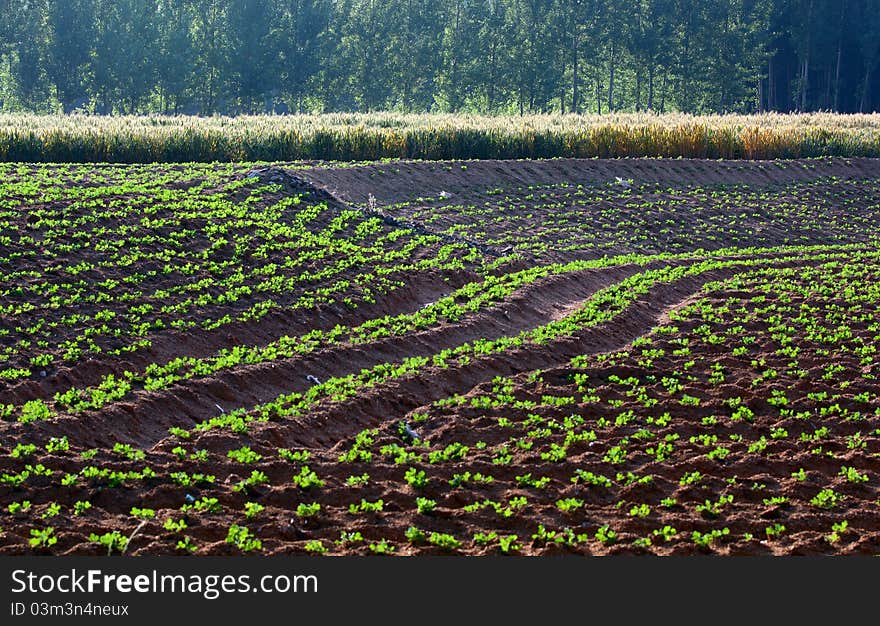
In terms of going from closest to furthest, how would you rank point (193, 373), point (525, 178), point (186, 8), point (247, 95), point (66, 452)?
1. point (66, 452)
2. point (193, 373)
3. point (525, 178)
4. point (247, 95)
5. point (186, 8)

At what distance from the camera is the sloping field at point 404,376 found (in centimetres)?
914

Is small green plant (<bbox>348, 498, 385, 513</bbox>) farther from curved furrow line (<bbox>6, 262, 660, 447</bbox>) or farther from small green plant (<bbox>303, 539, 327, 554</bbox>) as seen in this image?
curved furrow line (<bbox>6, 262, 660, 447</bbox>)

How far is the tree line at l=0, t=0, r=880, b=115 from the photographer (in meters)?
69.0

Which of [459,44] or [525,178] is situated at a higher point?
[459,44]

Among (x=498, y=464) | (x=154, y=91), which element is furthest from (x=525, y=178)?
(x=154, y=91)

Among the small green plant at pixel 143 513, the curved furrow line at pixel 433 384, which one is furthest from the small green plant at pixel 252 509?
the curved furrow line at pixel 433 384

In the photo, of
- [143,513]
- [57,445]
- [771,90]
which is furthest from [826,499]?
[771,90]

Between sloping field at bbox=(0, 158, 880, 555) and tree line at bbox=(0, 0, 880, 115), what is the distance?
149ft

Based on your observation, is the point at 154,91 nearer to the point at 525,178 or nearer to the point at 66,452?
the point at 525,178

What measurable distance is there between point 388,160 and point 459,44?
148 feet

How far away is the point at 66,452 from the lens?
414 inches

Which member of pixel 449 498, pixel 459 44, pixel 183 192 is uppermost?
pixel 459 44

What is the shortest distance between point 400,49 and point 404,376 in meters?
62.3

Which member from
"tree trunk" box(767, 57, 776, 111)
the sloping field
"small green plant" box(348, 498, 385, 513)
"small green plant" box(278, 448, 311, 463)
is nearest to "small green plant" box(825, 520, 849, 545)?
the sloping field
